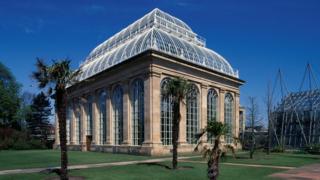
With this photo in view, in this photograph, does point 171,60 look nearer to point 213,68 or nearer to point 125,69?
point 125,69

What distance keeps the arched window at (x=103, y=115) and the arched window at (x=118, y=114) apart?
3028 mm

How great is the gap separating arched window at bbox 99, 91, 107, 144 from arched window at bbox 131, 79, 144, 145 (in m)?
8.18

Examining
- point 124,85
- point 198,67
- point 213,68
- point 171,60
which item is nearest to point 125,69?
point 124,85

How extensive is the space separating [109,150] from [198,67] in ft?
56.4

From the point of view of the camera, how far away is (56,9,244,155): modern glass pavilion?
41344 millimetres

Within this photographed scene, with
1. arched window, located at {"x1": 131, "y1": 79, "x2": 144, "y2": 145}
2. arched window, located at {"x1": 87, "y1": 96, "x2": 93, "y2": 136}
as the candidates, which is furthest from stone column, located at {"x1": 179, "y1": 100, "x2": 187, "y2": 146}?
arched window, located at {"x1": 87, "y1": 96, "x2": 93, "y2": 136}

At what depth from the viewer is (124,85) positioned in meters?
45.5

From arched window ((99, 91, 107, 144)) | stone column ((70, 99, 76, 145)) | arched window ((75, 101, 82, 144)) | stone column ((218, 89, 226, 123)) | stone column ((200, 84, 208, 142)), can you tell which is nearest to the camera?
stone column ((200, 84, 208, 142))

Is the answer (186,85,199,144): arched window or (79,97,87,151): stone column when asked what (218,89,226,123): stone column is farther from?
(79,97,87,151): stone column

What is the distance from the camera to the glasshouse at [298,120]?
191 feet

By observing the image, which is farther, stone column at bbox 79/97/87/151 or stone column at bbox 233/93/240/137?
stone column at bbox 79/97/87/151

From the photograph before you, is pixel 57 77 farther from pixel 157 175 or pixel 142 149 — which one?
pixel 142 149

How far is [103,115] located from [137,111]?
10287mm

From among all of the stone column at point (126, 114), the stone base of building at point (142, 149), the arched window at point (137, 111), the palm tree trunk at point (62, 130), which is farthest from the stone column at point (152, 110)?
the palm tree trunk at point (62, 130)
